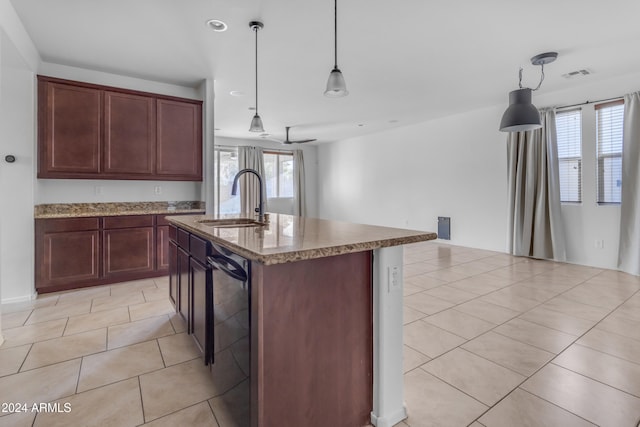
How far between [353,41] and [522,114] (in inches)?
72.4

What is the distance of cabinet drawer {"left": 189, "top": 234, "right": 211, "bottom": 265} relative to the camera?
173 centimetres

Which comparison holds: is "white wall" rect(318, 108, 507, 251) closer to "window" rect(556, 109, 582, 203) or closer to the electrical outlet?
"window" rect(556, 109, 582, 203)

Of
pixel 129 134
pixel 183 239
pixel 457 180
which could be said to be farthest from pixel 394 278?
pixel 457 180

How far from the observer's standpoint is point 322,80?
13.8 ft

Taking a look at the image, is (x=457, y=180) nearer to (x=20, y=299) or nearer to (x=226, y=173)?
(x=226, y=173)

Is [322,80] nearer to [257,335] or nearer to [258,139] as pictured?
[257,335]

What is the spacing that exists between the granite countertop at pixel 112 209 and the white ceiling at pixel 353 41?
1.60 m

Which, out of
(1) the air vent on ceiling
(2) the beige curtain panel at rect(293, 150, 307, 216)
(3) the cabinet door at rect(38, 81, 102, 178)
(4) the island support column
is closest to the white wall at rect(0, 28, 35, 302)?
(3) the cabinet door at rect(38, 81, 102, 178)

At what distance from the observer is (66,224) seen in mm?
3357

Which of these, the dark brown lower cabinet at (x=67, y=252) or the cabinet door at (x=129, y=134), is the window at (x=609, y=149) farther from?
the dark brown lower cabinet at (x=67, y=252)

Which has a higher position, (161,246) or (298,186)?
(298,186)

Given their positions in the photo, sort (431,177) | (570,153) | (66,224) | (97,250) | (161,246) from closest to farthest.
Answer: (66,224)
(97,250)
(161,246)
(570,153)
(431,177)

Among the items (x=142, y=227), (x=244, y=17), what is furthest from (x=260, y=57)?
(x=142, y=227)

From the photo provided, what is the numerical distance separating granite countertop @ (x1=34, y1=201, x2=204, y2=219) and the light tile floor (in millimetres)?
864
